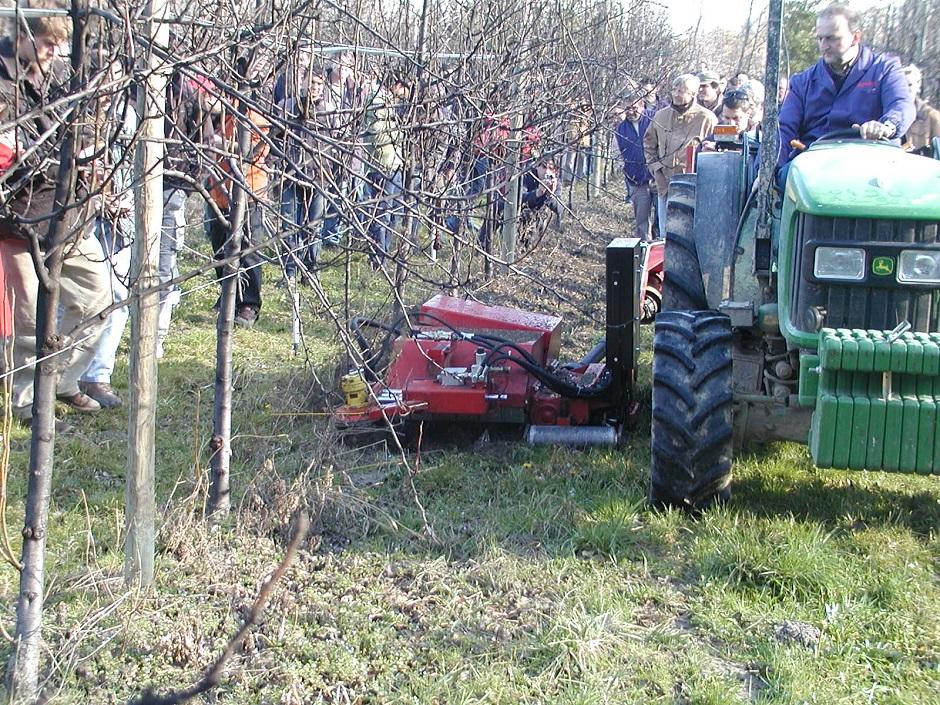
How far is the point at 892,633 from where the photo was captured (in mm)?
3494

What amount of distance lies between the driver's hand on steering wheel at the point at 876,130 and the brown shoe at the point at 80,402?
401 cm

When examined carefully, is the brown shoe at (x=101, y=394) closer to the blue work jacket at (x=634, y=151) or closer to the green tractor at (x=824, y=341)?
the green tractor at (x=824, y=341)

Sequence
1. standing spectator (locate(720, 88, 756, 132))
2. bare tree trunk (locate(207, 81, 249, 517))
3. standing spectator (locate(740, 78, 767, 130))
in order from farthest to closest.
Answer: standing spectator (locate(740, 78, 767, 130)), standing spectator (locate(720, 88, 756, 132)), bare tree trunk (locate(207, 81, 249, 517))

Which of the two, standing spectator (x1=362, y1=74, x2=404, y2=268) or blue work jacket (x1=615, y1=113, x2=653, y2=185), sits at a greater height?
blue work jacket (x1=615, y1=113, x2=653, y2=185)

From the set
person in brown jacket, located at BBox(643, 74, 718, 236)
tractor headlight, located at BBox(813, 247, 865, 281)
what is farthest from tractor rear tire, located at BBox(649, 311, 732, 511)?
person in brown jacket, located at BBox(643, 74, 718, 236)

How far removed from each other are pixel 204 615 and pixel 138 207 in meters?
1.29

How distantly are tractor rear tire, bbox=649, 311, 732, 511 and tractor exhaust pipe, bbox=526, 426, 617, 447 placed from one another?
0.74 metres

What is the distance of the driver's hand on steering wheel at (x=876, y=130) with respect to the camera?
15.4 ft

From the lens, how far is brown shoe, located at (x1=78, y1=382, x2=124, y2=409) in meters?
5.73

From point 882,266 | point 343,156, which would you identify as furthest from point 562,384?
point 882,266

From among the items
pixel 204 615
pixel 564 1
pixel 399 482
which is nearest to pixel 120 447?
pixel 399 482

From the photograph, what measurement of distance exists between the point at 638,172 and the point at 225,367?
7501mm

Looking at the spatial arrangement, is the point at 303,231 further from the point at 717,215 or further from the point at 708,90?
the point at 708,90

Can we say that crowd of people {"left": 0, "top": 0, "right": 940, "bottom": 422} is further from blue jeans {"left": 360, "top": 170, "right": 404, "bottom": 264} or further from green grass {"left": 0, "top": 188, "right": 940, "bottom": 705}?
green grass {"left": 0, "top": 188, "right": 940, "bottom": 705}
